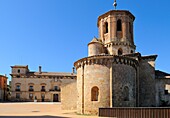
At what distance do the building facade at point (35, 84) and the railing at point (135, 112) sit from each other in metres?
37.8

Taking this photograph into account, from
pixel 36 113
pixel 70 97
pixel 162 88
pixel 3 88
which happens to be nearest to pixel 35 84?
pixel 3 88

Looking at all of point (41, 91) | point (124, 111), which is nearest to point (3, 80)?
point (41, 91)

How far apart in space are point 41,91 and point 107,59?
124ft

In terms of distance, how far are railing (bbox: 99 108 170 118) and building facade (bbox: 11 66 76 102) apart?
37850mm

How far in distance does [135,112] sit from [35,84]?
137 feet

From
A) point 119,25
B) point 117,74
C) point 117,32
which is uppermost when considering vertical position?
point 119,25

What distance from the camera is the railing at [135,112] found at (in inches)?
590

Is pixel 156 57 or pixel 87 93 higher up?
pixel 156 57

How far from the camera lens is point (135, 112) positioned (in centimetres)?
1628

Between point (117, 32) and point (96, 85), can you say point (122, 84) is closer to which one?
point (96, 85)

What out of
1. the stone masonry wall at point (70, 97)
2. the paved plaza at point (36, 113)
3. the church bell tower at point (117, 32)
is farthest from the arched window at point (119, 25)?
the paved plaza at point (36, 113)

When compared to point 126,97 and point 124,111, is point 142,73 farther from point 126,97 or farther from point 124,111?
point 124,111

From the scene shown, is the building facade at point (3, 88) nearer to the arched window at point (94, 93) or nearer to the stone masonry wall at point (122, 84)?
the arched window at point (94, 93)

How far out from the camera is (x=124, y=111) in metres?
17.0
